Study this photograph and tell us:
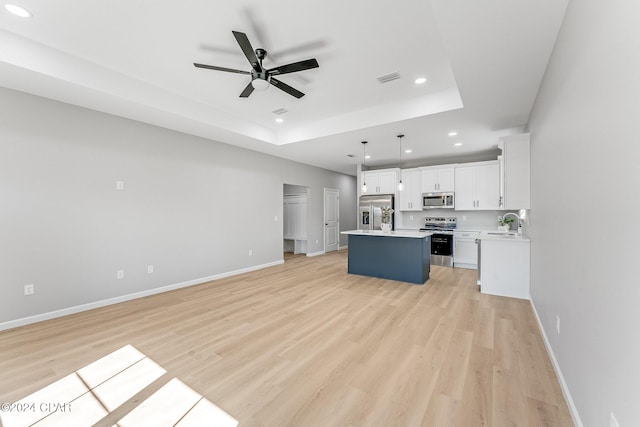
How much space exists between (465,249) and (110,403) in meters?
6.51

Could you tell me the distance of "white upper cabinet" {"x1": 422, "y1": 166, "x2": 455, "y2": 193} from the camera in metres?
6.55

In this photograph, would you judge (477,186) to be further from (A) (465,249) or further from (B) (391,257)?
(B) (391,257)

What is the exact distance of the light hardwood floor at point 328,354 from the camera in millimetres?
1786

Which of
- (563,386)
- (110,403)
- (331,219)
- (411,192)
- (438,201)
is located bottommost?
(110,403)

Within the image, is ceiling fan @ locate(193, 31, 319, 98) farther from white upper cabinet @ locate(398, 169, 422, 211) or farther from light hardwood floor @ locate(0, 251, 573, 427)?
white upper cabinet @ locate(398, 169, 422, 211)

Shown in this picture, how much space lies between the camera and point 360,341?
2.71 meters

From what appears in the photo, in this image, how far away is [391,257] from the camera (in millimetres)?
5062

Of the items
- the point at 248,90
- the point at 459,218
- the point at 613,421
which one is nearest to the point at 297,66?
the point at 248,90

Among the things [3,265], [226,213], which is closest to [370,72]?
[226,213]

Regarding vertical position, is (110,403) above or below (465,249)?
below

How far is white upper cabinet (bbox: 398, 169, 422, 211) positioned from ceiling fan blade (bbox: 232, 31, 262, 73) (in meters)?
5.29

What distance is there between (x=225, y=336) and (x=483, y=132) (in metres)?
5.36

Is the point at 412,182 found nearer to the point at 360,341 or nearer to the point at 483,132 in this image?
the point at 483,132

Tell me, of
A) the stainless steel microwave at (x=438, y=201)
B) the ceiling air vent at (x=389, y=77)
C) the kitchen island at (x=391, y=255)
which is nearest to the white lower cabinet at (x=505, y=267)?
the kitchen island at (x=391, y=255)
